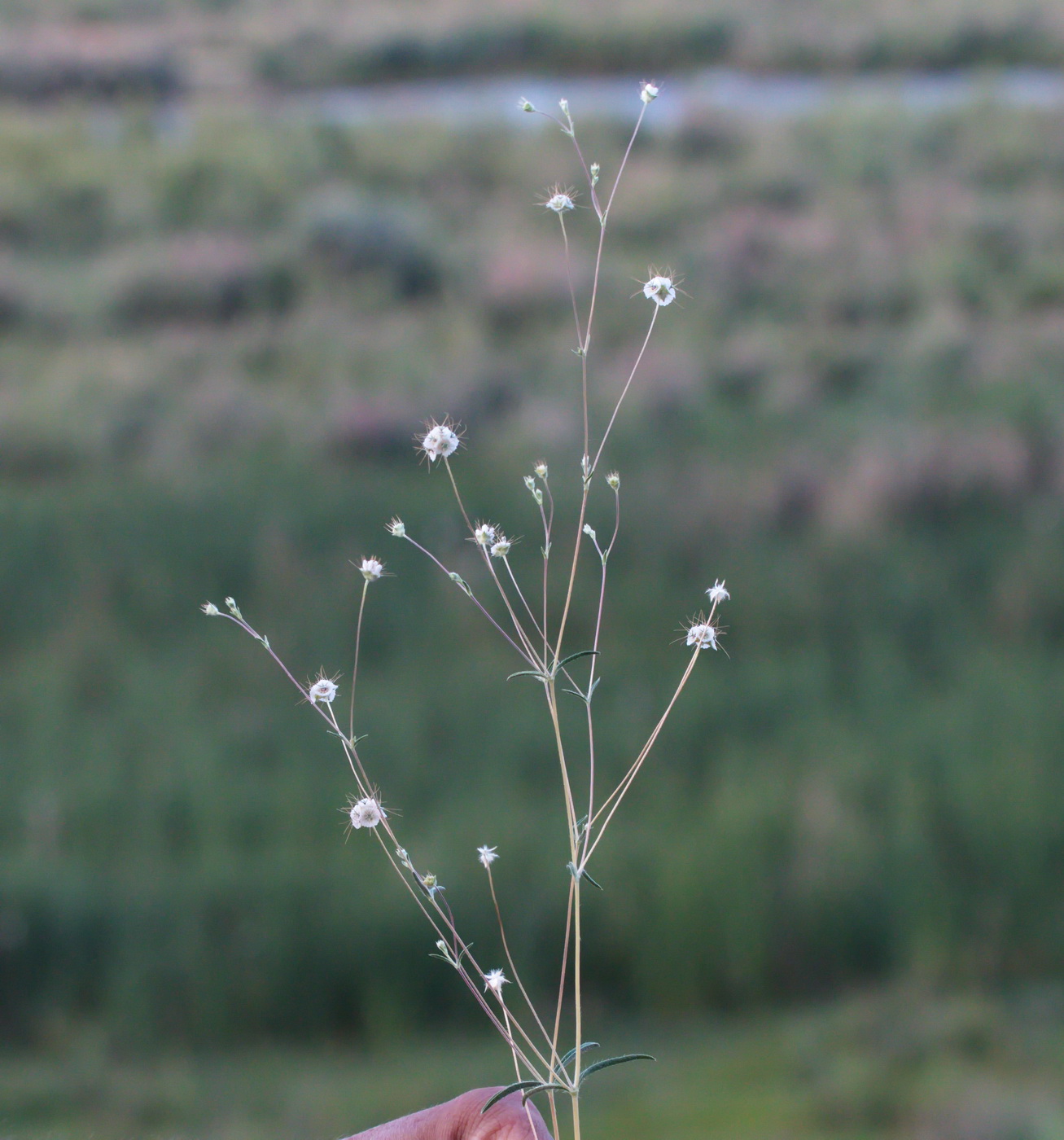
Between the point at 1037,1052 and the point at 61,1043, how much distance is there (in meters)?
4.19

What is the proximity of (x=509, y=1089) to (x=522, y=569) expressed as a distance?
22.3 feet

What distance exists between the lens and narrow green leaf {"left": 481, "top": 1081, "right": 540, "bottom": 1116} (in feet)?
3.10

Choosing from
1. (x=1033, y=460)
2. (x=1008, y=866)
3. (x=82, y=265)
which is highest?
(x=82, y=265)

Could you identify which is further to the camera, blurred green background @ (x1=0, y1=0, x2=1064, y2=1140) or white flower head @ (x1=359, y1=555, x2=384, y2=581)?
blurred green background @ (x1=0, y1=0, x2=1064, y2=1140)

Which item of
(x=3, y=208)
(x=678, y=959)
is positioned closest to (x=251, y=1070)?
(x=678, y=959)

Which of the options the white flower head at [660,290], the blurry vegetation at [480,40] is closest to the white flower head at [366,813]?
the white flower head at [660,290]

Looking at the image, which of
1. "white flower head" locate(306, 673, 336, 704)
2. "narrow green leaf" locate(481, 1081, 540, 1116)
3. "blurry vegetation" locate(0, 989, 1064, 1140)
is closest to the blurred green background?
"blurry vegetation" locate(0, 989, 1064, 1140)

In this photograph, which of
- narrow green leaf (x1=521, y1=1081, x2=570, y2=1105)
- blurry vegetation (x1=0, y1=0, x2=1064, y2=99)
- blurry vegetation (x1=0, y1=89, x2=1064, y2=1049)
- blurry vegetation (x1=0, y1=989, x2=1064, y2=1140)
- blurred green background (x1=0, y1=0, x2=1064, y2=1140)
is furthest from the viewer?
blurry vegetation (x1=0, y1=0, x2=1064, y2=99)

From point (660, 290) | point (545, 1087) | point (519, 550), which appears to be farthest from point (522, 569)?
point (545, 1087)

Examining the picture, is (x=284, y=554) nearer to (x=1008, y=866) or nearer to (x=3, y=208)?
(x=1008, y=866)

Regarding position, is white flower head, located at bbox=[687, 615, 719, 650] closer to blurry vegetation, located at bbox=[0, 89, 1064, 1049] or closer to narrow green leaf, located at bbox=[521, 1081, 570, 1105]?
narrow green leaf, located at bbox=[521, 1081, 570, 1105]

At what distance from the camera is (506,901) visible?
5.59 meters

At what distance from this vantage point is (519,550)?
8148 mm

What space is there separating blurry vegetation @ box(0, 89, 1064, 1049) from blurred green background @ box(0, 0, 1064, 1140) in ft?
0.09
